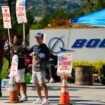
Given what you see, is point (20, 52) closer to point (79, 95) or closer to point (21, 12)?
point (79, 95)

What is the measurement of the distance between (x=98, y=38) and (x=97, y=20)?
581 cm

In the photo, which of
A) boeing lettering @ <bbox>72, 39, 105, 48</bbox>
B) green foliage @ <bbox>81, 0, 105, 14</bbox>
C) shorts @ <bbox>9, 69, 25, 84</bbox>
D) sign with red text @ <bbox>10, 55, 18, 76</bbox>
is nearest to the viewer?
sign with red text @ <bbox>10, 55, 18, 76</bbox>

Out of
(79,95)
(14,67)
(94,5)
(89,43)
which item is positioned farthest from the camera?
(94,5)

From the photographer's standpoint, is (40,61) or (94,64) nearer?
(40,61)

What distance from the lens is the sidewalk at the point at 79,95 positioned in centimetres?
1325

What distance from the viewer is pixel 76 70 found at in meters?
19.7

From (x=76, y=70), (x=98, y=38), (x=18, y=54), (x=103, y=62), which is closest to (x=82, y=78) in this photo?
(x=76, y=70)

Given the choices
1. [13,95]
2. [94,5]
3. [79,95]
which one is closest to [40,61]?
[13,95]

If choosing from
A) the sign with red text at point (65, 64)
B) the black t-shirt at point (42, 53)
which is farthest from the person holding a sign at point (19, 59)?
the sign with red text at point (65, 64)

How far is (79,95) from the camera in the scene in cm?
1521

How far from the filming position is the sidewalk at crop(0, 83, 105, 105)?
522 inches

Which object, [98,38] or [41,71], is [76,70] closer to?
[98,38]

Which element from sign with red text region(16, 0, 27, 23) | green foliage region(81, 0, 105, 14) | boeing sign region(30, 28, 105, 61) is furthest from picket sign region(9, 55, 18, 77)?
green foliage region(81, 0, 105, 14)

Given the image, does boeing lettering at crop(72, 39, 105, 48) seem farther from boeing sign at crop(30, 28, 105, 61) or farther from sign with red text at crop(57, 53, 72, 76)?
sign with red text at crop(57, 53, 72, 76)
